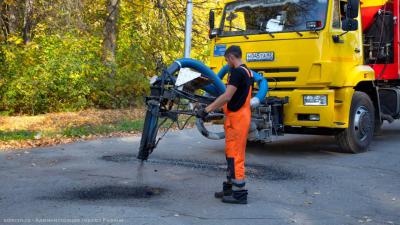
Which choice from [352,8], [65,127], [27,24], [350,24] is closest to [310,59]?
[350,24]

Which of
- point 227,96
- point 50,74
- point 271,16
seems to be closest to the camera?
point 227,96

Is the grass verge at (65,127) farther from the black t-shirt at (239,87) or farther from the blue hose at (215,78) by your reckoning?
the black t-shirt at (239,87)

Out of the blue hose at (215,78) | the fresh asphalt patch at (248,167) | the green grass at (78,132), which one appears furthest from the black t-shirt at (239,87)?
the green grass at (78,132)

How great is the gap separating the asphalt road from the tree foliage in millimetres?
6068

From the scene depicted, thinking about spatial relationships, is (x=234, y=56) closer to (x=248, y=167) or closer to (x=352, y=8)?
(x=248, y=167)

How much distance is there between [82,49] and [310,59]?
991 cm

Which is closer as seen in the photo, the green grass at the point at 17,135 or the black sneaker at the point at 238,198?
the black sneaker at the point at 238,198

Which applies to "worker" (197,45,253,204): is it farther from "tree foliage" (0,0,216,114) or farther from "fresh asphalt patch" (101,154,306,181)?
"tree foliage" (0,0,216,114)

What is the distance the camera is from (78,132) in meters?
12.4

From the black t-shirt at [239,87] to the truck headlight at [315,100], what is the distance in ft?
9.91

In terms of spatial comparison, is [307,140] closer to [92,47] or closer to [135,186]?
[135,186]

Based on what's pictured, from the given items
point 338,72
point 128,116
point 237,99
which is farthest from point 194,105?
point 128,116

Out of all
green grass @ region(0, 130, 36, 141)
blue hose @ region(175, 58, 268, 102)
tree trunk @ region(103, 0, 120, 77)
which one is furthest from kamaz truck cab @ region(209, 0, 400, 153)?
tree trunk @ region(103, 0, 120, 77)

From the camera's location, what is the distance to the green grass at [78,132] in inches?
464
